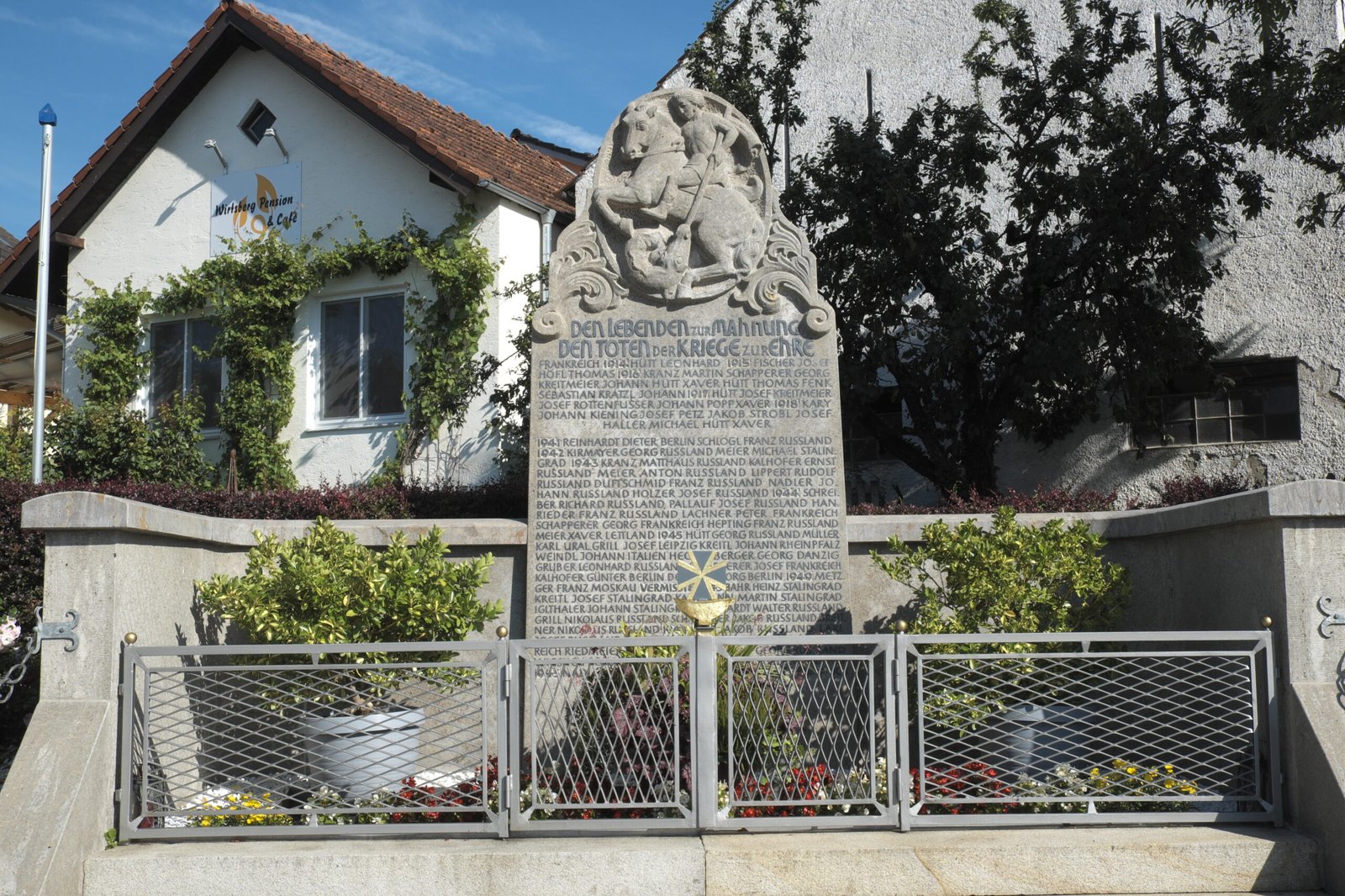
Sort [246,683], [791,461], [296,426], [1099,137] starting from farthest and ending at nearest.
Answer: [296,426] → [1099,137] → [791,461] → [246,683]

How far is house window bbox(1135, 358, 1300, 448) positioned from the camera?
12859mm

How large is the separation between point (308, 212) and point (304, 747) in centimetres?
1085

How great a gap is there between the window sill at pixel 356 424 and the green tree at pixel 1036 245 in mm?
5744

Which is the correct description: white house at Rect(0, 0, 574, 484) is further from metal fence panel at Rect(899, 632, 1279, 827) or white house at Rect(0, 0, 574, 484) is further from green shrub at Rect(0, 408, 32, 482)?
metal fence panel at Rect(899, 632, 1279, 827)

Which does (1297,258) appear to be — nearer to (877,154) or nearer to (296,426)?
(877,154)

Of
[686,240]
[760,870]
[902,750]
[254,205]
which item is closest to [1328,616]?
[902,750]

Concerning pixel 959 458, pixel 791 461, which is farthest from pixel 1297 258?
pixel 791 461

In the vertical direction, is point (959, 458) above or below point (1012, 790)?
above

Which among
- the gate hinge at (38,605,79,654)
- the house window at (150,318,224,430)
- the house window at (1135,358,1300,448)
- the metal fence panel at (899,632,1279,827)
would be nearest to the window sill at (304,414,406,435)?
the house window at (150,318,224,430)

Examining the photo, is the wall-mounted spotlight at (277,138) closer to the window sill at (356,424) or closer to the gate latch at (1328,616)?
the window sill at (356,424)

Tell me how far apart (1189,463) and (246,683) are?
10307 mm

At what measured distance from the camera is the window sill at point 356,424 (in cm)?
1485

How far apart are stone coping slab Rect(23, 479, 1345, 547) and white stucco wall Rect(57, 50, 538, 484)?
22.3 feet

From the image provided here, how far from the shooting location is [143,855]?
5406 mm
